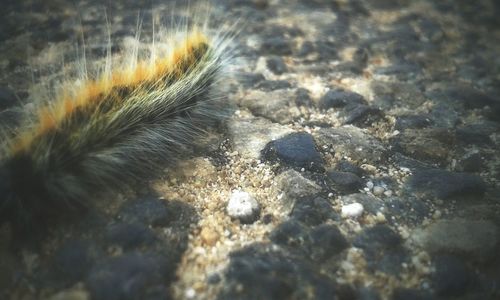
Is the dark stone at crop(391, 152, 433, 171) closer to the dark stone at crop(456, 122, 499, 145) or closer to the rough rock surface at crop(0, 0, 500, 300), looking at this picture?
the rough rock surface at crop(0, 0, 500, 300)

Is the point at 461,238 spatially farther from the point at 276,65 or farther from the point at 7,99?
the point at 7,99

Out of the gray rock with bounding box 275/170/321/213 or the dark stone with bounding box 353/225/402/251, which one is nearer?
the dark stone with bounding box 353/225/402/251

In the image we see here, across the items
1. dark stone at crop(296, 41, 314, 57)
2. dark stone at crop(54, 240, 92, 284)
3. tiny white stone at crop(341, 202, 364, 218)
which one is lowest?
dark stone at crop(54, 240, 92, 284)

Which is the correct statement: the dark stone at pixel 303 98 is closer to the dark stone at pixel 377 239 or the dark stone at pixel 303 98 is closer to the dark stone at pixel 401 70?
the dark stone at pixel 401 70

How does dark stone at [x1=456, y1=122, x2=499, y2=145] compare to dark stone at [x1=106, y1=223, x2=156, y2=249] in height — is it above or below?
above

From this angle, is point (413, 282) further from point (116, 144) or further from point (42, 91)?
point (42, 91)

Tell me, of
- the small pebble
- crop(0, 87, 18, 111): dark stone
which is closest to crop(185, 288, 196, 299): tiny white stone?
the small pebble

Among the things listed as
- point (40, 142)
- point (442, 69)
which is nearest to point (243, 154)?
point (40, 142)
